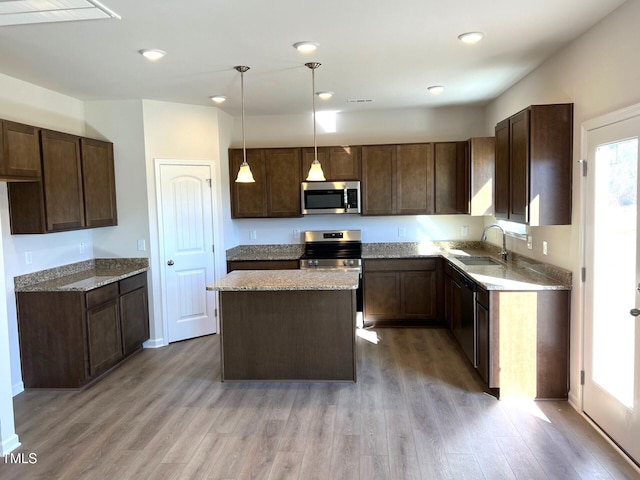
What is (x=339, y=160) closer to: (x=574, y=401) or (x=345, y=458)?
(x=574, y=401)

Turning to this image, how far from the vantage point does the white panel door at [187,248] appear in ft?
16.7

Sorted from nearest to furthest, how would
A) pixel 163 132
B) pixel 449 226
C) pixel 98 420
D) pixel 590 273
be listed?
pixel 590 273, pixel 98 420, pixel 163 132, pixel 449 226

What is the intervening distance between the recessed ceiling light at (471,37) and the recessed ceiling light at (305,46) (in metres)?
1.01

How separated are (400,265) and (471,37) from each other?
2.84 m

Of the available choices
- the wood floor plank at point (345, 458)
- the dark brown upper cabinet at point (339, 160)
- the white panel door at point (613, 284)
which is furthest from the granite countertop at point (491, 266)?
the wood floor plank at point (345, 458)

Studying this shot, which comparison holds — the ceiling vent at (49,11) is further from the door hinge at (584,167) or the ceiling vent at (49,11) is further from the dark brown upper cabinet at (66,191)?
the door hinge at (584,167)

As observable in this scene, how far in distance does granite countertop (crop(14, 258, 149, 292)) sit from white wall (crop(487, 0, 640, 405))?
388cm

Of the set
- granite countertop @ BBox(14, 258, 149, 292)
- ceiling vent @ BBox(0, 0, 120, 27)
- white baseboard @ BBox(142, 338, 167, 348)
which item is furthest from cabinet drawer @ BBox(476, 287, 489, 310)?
white baseboard @ BBox(142, 338, 167, 348)

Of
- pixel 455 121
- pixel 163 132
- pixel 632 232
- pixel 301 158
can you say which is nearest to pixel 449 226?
pixel 455 121

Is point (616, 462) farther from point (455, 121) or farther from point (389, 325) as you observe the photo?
point (455, 121)

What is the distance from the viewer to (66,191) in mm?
4141

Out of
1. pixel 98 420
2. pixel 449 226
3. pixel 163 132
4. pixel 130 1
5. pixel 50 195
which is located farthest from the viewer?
pixel 449 226

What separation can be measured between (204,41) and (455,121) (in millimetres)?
3651

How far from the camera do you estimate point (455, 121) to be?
5797 mm
